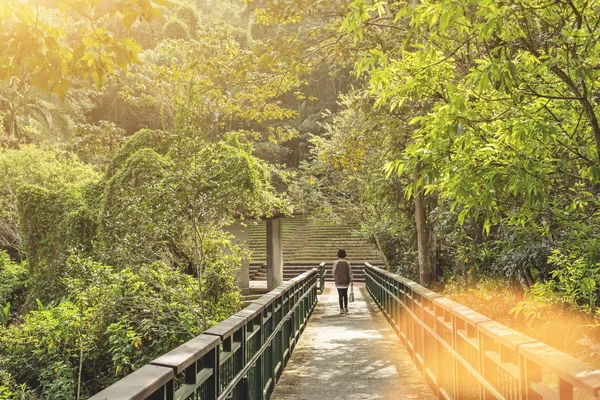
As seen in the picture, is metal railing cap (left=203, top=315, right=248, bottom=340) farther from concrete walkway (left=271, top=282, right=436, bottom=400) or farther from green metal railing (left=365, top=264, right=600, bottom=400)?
concrete walkway (left=271, top=282, right=436, bottom=400)

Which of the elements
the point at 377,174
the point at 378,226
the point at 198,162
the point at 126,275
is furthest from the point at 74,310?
the point at 378,226

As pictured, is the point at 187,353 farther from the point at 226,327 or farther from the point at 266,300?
the point at 266,300

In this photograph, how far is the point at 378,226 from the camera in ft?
73.9

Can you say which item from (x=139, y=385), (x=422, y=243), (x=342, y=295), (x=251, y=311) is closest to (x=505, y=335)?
(x=139, y=385)

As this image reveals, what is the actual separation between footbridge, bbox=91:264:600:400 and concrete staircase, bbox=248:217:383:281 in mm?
22949

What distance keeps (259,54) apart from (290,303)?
4.03m

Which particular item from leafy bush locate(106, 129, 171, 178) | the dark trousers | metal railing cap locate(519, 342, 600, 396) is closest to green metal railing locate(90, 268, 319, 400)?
metal railing cap locate(519, 342, 600, 396)

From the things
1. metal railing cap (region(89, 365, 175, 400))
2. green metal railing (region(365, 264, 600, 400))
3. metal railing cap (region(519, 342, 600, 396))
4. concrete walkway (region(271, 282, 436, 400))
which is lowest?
concrete walkway (region(271, 282, 436, 400))

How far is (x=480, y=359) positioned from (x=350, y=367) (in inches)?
168

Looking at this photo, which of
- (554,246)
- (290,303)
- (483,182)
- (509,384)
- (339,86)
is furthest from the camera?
(339,86)

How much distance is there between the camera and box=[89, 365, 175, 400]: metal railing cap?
1.93m

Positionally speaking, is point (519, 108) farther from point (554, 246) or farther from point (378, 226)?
point (378, 226)

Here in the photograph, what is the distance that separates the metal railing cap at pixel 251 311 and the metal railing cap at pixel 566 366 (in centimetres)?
249

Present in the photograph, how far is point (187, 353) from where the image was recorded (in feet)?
9.51
